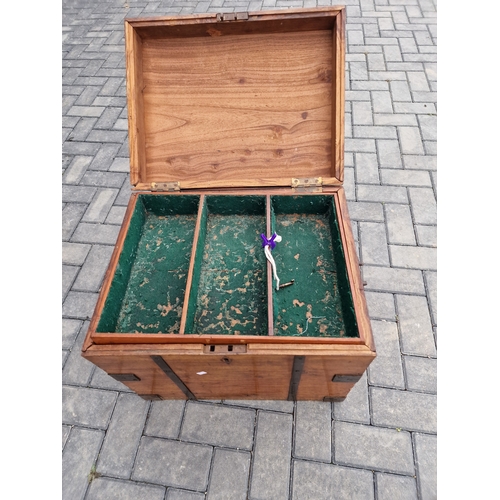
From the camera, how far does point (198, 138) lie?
2217 mm

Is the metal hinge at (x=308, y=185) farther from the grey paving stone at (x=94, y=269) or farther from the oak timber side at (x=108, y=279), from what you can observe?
the grey paving stone at (x=94, y=269)

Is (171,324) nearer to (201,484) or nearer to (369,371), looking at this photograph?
(201,484)

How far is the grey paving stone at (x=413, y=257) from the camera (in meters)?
2.98

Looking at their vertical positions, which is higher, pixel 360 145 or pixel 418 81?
pixel 418 81

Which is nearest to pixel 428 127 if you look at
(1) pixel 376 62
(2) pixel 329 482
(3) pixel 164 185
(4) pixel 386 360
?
(1) pixel 376 62

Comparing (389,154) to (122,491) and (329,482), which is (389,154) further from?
(122,491)

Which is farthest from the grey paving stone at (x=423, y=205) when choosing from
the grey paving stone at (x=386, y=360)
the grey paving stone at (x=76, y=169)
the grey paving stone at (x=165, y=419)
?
the grey paving stone at (x=76, y=169)

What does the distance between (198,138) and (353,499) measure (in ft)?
7.96

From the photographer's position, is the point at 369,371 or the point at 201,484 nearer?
the point at 201,484

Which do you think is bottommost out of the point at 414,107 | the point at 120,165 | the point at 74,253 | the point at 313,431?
the point at 313,431

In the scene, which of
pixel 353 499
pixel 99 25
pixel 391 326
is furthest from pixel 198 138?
pixel 99 25

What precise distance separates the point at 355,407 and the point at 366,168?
2.43 meters

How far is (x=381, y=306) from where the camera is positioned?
2793 millimetres

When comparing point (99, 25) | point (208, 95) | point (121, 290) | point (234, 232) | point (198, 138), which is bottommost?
point (121, 290)
